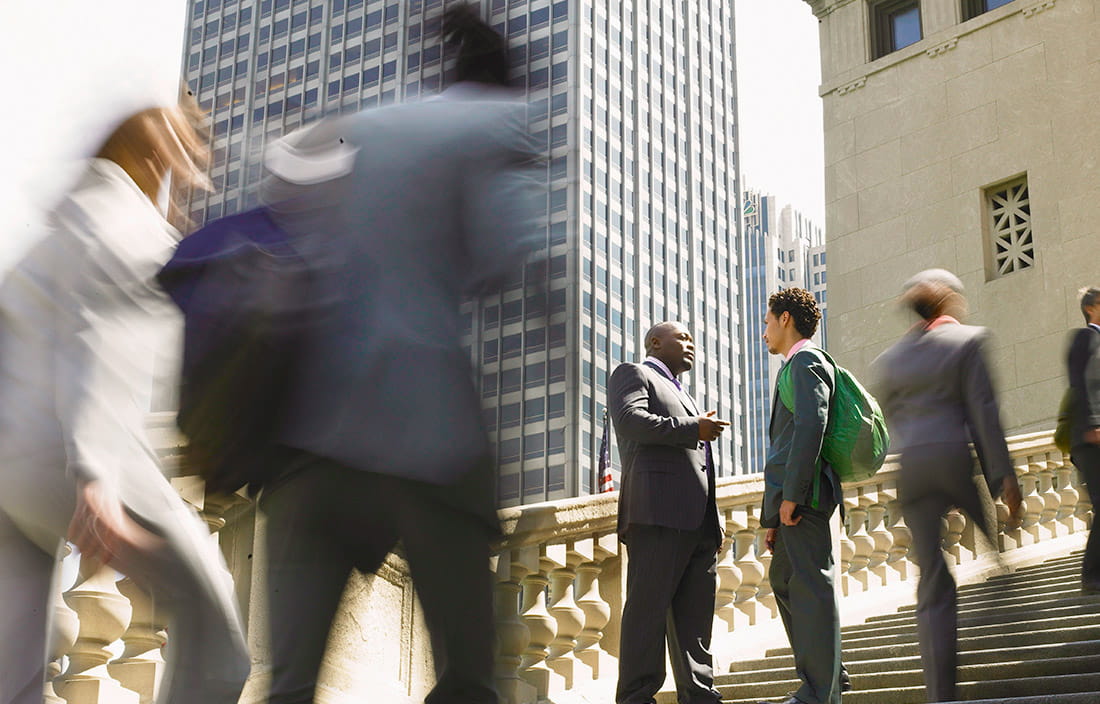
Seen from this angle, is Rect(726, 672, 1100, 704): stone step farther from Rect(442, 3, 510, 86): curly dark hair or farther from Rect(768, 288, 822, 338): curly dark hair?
→ Rect(442, 3, 510, 86): curly dark hair

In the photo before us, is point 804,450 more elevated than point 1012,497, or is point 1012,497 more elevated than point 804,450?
point 804,450

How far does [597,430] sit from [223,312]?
79170mm

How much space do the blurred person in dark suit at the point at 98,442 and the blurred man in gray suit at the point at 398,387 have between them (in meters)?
0.23

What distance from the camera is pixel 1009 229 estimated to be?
18.0m

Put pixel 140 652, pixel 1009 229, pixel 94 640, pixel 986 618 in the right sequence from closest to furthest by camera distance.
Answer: pixel 94 640 < pixel 140 652 < pixel 986 618 < pixel 1009 229

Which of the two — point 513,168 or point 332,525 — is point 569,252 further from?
point 332,525

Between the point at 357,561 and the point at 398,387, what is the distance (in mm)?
346

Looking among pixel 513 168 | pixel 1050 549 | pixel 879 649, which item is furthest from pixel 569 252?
pixel 1050 549

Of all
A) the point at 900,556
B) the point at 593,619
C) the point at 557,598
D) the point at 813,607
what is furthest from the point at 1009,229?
the point at 813,607

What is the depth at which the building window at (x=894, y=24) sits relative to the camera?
66.0ft

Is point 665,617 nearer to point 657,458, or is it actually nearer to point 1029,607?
point 657,458

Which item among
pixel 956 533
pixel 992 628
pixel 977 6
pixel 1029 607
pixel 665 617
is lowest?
pixel 665 617

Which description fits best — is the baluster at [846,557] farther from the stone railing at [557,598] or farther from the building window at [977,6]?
the building window at [977,6]

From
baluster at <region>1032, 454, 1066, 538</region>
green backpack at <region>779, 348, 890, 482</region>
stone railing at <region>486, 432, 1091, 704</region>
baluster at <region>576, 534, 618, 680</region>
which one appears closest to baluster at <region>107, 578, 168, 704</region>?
stone railing at <region>486, 432, 1091, 704</region>
